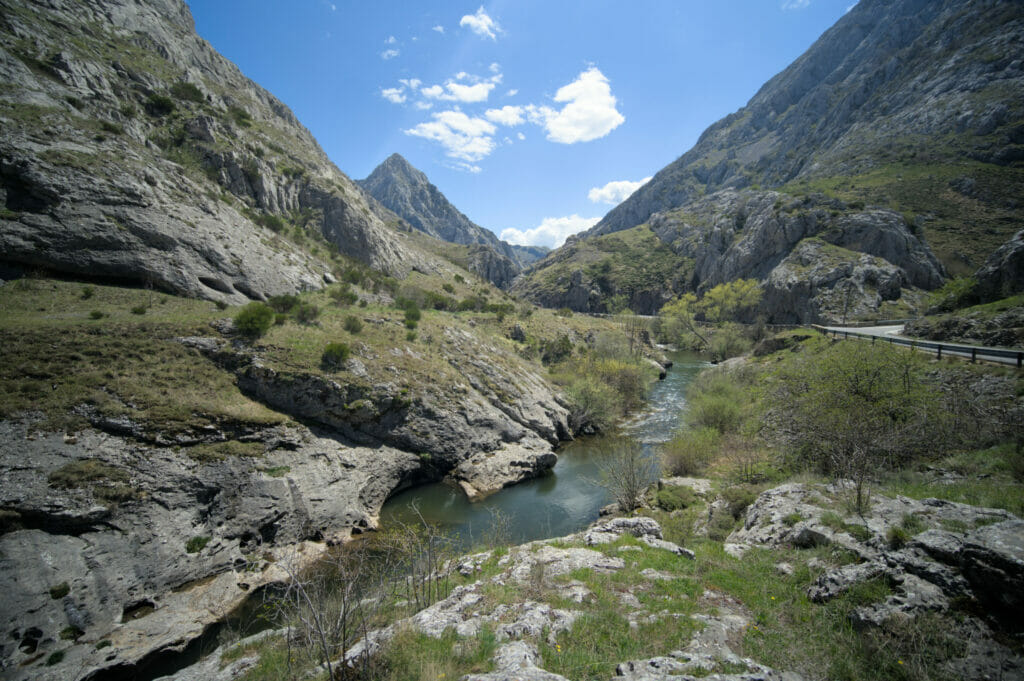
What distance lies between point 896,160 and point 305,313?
395 feet

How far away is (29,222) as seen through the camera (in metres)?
19.7

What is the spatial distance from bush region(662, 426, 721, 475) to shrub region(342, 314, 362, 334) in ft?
77.3

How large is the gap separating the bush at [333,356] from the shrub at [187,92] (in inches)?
1635

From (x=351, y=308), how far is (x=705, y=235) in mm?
118942

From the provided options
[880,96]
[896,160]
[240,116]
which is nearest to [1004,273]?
[240,116]

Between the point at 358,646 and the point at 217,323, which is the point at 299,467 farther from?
the point at 358,646

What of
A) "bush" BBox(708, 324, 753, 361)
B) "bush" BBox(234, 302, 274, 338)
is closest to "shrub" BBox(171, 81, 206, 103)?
"bush" BBox(234, 302, 274, 338)

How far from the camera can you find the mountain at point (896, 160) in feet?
198

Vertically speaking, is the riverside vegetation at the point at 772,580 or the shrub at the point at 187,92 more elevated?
the shrub at the point at 187,92

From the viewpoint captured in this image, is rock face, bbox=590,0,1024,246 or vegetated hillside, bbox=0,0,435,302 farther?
rock face, bbox=590,0,1024,246

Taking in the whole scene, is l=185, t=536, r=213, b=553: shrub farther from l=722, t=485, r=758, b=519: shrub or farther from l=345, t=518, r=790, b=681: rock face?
l=722, t=485, r=758, b=519: shrub

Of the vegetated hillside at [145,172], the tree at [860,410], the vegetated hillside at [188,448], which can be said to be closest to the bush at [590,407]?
the vegetated hillside at [188,448]

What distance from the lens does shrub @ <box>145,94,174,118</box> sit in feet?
120

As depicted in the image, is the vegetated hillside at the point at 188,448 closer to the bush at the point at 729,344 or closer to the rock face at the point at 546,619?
the rock face at the point at 546,619
